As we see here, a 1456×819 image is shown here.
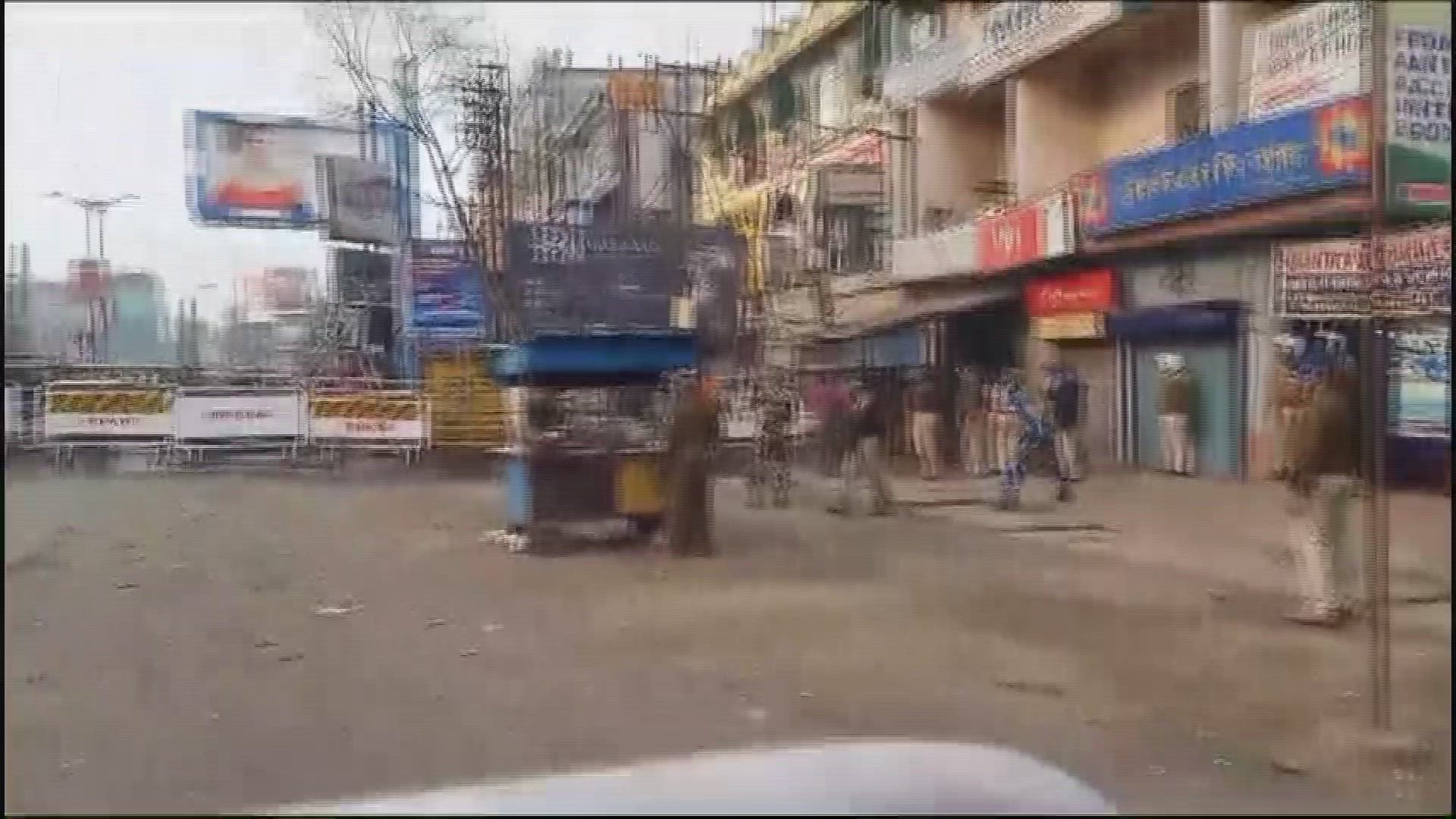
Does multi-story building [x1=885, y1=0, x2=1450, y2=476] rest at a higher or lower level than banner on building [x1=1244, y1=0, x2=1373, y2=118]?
lower

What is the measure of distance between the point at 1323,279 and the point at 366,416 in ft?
7.18

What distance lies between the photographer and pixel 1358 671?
307 cm

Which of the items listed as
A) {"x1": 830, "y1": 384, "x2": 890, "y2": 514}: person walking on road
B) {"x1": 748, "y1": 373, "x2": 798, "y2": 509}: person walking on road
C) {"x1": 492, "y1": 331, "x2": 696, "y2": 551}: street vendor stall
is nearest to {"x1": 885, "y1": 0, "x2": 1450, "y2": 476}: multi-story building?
{"x1": 830, "y1": 384, "x2": 890, "y2": 514}: person walking on road

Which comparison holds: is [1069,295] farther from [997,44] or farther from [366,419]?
[366,419]

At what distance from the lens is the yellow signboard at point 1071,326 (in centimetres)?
332

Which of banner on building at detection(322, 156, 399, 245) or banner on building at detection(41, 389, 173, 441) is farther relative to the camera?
banner on building at detection(322, 156, 399, 245)

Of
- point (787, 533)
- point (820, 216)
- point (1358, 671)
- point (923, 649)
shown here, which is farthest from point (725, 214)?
point (1358, 671)

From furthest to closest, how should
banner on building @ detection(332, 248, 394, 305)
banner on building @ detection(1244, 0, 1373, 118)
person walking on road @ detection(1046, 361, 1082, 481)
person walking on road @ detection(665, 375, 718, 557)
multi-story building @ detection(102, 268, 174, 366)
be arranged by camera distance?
1. banner on building @ detection(1244, 0, 1373, 118)
2. person walking on road @ detection(1046, 361, 1082, 481)
3. person walking on road @ detection(665, 375, 718, 557)
4. banner on building @ detection(332, 248, 394, 305)
5. multi-story building @ detection(102, 268, 174, 366)

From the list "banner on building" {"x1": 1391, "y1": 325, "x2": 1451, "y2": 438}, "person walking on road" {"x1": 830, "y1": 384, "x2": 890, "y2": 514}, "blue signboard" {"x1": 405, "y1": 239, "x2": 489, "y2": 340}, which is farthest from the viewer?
"banner on building" {"x1": 1391, "y1": 325, "x2": 1451, "y2": 438}

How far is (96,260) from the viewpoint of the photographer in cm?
240

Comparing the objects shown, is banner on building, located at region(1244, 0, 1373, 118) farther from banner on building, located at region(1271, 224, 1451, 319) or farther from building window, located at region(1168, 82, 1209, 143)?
banner on building, located at region(1271, 224, 1451, 319)

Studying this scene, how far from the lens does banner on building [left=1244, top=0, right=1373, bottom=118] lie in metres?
3.52

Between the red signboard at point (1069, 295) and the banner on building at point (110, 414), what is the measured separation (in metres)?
1.84

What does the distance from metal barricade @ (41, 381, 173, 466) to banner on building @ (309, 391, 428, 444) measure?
9.5 inches
